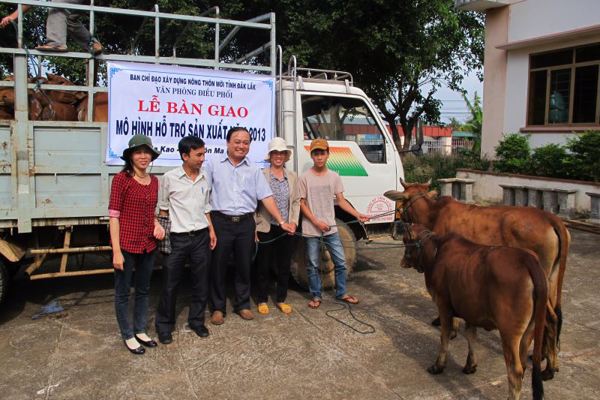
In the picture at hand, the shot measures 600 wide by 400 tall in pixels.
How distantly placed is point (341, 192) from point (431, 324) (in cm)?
147

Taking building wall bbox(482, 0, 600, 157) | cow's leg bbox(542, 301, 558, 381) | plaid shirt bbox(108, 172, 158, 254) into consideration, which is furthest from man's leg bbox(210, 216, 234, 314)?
building wall bbox(482, 0, 600, 157)

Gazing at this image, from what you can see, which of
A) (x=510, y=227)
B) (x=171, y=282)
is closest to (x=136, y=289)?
(x=171, y=282)

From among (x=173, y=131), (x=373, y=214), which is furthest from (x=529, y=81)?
(x=173, y=131)

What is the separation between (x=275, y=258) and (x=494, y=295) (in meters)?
2.47

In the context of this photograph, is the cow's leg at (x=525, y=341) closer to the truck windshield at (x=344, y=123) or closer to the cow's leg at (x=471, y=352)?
the cow's leg at (x=471, y=352)

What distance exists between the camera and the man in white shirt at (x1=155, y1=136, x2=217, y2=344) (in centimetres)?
406

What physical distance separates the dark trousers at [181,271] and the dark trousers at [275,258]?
2.38ft

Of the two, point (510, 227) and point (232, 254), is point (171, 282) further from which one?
point (510, 227)

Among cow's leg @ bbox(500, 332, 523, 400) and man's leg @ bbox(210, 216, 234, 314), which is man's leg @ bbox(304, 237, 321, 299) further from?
cow's leg @ bbox(500, 332, 523, 400)

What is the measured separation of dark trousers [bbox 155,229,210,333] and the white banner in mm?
969

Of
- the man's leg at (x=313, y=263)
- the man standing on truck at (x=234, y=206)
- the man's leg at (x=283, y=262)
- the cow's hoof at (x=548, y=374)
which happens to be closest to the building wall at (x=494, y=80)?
the man's leg at (x=313, y=263)

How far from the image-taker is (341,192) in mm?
5012

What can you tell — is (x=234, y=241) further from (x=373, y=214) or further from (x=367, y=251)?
(x=367, y=251)

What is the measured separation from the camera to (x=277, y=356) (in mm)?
3967
